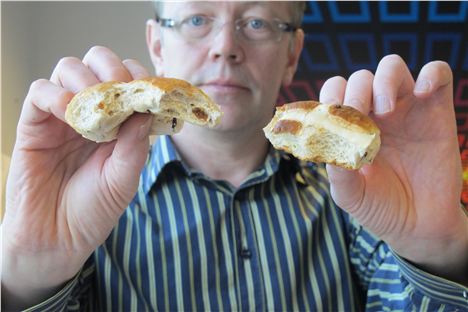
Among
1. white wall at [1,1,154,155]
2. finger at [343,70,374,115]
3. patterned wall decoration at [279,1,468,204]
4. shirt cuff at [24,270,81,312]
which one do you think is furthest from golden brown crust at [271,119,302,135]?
white wall at [1,1,154,155]

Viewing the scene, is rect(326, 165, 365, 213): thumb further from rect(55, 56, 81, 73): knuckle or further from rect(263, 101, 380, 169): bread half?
rect(55, 56, 81, 73): knuckle

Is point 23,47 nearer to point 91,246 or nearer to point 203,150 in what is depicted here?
point 203,150

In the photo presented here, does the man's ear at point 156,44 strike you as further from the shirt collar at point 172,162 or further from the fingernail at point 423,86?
the fingernail at point 423,86

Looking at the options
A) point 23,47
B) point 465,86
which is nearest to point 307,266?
point 465,86

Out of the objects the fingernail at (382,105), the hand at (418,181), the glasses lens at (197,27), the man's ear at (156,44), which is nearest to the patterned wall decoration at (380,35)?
the man's ear at (156,44)

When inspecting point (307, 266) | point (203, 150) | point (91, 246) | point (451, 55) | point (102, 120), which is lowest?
point (307, 266)

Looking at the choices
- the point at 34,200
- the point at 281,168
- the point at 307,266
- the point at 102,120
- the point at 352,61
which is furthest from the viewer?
the point at 352,61

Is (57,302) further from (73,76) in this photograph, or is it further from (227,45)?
(227,45)

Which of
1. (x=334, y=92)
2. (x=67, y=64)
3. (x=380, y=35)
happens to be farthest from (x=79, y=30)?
(x=334, y=92)
